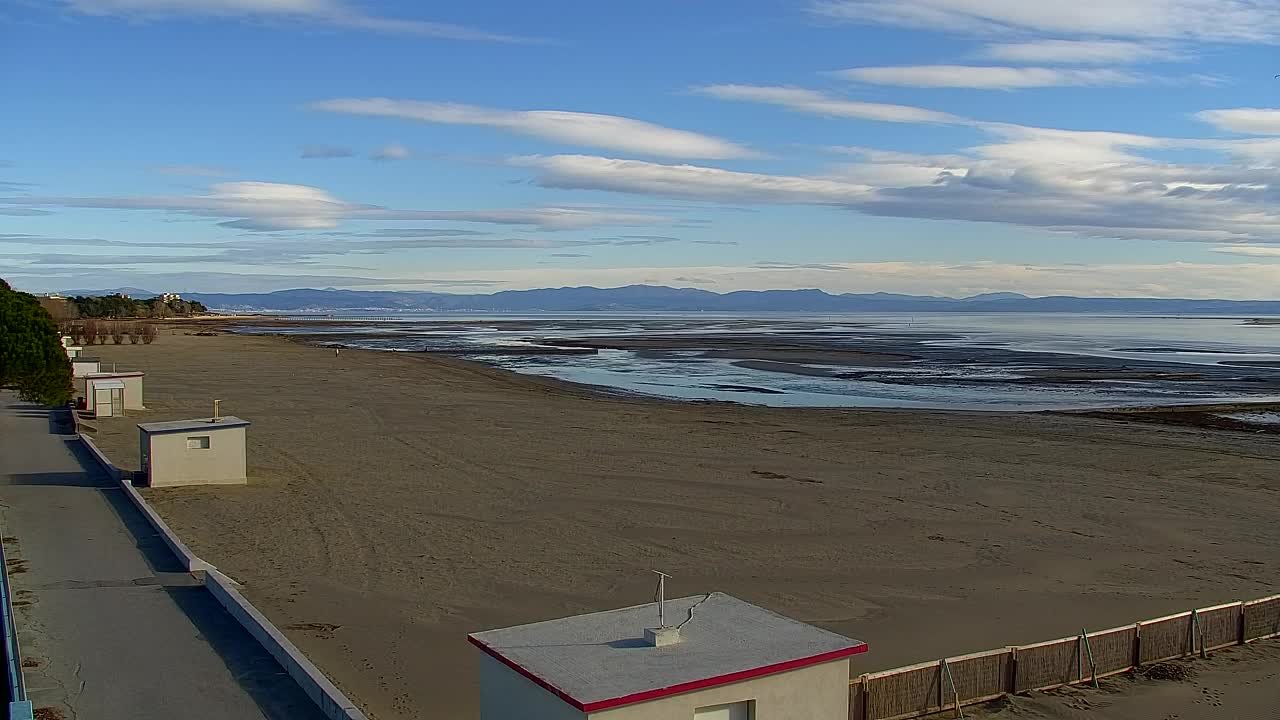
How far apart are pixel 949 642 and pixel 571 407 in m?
27.0

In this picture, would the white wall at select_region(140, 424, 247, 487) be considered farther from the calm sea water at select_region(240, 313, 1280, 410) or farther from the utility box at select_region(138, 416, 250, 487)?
the calm sea water at select_region(240, 313, 1280, 410)

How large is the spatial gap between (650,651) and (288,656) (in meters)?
4.61

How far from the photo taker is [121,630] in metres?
12.1

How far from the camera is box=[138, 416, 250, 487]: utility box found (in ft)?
70.5

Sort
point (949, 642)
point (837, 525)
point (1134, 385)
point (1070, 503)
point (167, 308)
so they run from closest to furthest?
point (949, 642), point (837, 525), point (1070, 503), point (1134, 385), point (167, 308)

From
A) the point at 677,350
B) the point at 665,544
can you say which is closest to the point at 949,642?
the point at 665,544

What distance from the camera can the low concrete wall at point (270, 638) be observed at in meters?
9.81

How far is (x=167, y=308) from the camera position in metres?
179

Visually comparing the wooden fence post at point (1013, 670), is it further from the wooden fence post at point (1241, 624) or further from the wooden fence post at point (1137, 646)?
the wooden fence post at point (1241, 624)

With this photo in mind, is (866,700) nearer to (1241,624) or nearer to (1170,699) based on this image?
(1170,699)

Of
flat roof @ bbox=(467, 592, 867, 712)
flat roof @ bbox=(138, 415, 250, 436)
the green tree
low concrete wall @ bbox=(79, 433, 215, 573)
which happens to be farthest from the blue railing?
the green tree

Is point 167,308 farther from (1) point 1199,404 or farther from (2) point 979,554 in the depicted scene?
(2) point 979,554

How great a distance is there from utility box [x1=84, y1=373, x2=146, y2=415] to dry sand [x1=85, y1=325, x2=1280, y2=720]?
1.10 metres

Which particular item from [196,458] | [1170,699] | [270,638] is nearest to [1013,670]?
[1170,699]
